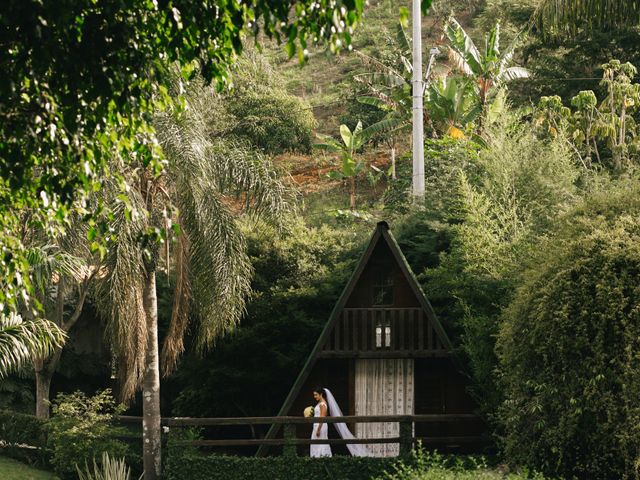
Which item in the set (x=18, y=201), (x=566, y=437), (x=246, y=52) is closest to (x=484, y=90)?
(x=246, y=52)

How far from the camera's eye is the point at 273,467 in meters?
20.4

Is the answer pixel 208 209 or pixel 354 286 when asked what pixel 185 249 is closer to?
pixel 208 209

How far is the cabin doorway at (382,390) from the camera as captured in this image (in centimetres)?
2183

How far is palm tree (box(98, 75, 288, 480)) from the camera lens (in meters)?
19.9

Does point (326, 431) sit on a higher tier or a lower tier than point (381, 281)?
lower

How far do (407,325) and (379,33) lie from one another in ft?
134

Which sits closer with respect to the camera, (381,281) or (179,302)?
(179,302)

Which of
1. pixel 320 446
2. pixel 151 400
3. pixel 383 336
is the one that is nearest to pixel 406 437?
pixel 320 446

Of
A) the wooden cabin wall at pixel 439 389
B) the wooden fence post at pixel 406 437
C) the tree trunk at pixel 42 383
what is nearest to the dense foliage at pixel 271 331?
the tree trunk at pixel 42 383

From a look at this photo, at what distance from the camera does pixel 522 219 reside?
74.8 ft

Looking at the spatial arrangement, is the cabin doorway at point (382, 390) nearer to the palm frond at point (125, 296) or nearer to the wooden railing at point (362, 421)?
the wooden railing at point (362, 421)

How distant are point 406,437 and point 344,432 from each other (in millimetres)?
1587

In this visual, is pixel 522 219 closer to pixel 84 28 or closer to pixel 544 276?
pixel 544 276

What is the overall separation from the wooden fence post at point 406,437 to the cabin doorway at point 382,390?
1564 millimetres
